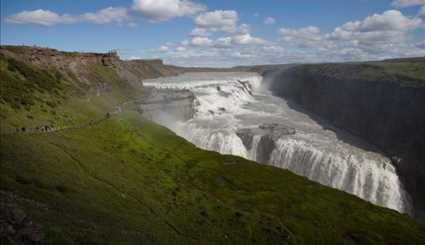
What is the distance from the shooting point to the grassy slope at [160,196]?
23688 millimetres

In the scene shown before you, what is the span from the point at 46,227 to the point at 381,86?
261 feet

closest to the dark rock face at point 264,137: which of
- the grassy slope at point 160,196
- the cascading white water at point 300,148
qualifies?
the cascading white water at point 300,148

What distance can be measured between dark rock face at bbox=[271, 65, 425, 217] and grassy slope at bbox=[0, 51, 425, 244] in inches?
905

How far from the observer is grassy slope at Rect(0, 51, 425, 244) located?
23.7 meters

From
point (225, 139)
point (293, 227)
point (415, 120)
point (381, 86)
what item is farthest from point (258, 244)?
point (381, 86)

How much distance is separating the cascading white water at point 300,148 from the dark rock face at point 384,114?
270 centimetres

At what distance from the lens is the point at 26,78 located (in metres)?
66.2

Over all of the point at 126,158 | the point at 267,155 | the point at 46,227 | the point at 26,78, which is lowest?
the point at 267,155

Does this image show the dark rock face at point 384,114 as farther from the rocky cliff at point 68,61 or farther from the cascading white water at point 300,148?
the rocky cliff at point 68,61

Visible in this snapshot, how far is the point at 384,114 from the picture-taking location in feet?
252

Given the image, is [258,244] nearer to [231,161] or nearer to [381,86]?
[231,161]

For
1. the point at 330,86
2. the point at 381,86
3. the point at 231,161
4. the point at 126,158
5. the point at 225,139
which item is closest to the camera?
the point at 126,158

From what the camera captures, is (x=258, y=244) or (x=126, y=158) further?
(x=126, y=158)

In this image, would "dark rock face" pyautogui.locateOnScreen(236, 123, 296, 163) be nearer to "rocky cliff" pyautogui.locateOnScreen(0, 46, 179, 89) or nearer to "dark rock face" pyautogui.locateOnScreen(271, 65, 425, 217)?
"dark rock face" pyautogui.locateOnScreen(271, 65, 425, 217)
